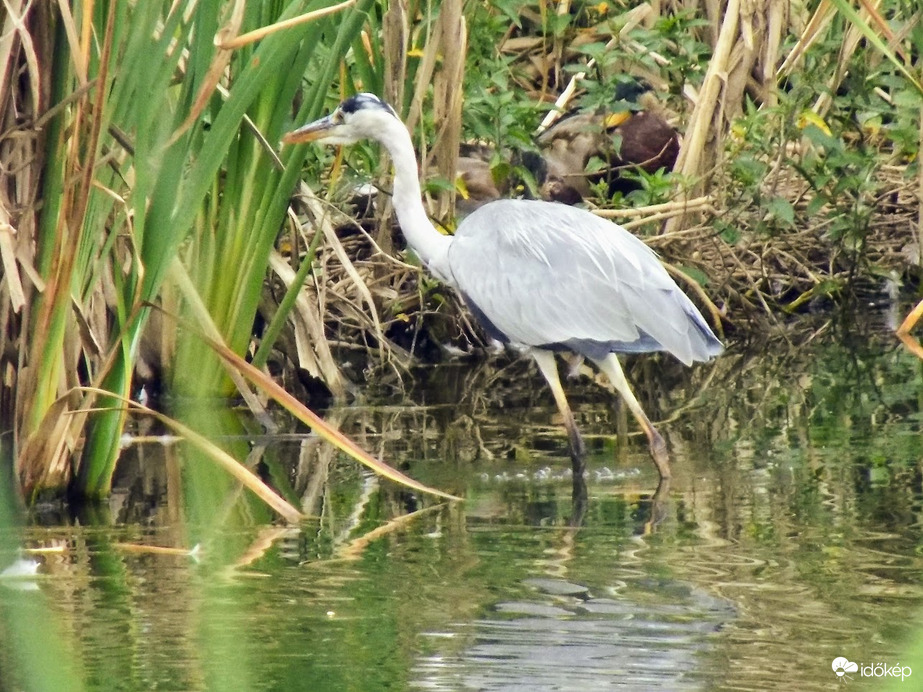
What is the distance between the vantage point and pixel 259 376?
3857 millimetres

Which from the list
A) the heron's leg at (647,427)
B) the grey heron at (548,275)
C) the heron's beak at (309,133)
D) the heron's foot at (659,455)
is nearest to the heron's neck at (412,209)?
the grey heron at (548,275)

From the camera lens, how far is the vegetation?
4.26 metres

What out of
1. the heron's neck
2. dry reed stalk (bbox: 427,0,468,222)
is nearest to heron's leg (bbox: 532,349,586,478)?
the heron's neck

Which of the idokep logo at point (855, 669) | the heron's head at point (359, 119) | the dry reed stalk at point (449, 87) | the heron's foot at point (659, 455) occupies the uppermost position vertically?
the dry reed stalk at point (449, 87)

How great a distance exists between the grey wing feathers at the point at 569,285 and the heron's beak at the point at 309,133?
28.3 inches

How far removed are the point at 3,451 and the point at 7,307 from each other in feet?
1.36

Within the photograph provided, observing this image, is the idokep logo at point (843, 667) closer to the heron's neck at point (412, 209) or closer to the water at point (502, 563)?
the water at point (502, 563)

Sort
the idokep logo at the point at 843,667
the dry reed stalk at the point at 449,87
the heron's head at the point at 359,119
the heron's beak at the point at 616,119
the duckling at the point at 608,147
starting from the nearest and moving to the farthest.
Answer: the idokep logo at the point at 843,667, the heron's head at the point at 359,119, the dry reed stalk at the point at 449,87, the duckling at the point at 608,147, the heron's beak at the point at 616,119

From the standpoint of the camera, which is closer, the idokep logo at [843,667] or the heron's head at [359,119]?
the idokep logo at [843,667]

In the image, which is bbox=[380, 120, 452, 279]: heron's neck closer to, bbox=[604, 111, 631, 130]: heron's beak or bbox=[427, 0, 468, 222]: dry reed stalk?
bbox=[427, 0, 468, 222]: dry reed stalk

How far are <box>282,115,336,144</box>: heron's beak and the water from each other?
114cm

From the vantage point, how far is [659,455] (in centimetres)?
541

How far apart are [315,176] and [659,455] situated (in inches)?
116

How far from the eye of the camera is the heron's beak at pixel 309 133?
580 cm
